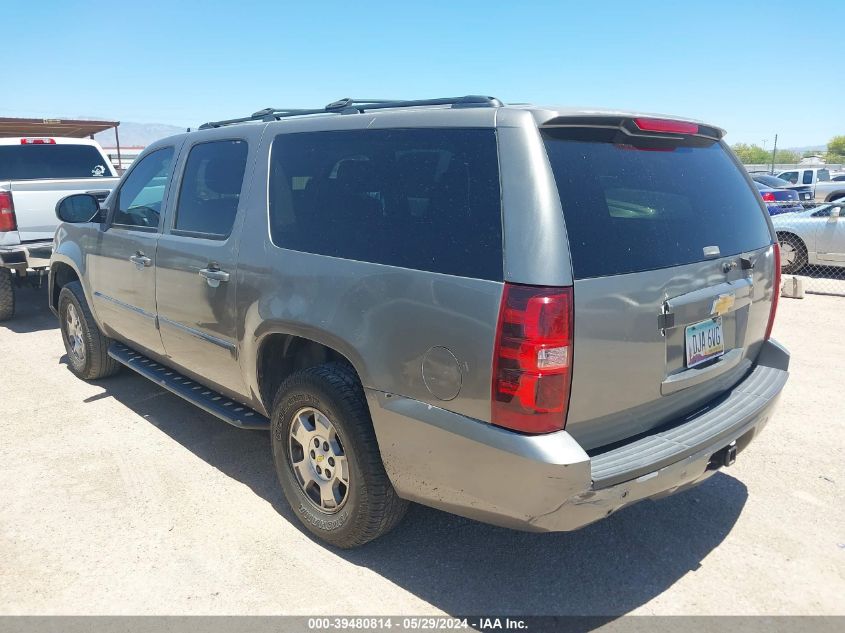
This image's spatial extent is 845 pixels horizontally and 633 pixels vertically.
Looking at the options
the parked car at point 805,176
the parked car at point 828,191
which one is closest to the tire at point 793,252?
the parked car at point 828,191

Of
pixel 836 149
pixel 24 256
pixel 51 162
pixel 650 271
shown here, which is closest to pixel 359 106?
pixel 650 271

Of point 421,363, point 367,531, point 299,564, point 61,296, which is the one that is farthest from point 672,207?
point 61,296

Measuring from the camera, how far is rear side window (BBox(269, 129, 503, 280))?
93.4 inches

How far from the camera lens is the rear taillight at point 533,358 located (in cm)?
218

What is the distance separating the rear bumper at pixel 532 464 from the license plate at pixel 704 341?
0.82ft

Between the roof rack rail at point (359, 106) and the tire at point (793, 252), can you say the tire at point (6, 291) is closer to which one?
the roof rack rail at point (359, 106)

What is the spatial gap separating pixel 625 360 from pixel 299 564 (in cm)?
176

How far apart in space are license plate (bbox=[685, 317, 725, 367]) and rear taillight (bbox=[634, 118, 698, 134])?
81 cm

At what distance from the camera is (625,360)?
2.38 m

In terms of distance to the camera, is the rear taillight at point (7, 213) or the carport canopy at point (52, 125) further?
the carport canopy at point (52, 125)

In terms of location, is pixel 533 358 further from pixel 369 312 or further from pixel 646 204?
pixel 646 204

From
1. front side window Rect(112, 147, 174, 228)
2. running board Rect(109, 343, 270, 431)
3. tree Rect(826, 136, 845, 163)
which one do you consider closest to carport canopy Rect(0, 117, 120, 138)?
front side window Rect(112, 147, 174, 228)

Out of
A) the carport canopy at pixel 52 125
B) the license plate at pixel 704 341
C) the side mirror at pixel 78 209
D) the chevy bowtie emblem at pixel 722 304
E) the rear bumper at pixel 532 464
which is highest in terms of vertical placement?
the carport canopy at pixel 52 125

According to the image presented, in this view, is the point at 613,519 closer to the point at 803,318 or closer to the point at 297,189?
the point at 297,189
